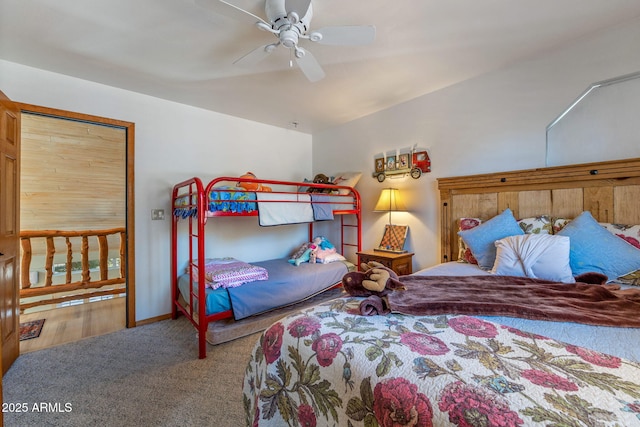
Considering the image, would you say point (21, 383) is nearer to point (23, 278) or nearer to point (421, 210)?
point (23, 278)

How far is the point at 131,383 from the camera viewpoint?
184 cm

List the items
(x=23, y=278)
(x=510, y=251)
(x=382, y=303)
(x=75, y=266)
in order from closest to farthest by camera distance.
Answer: (x=382, y=303) → (x=510, y=251) → (x=23, y=278) → (x=75, y=266)

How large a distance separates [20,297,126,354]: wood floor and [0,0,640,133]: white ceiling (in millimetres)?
2518

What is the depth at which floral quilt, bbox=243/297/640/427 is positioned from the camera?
56 cm

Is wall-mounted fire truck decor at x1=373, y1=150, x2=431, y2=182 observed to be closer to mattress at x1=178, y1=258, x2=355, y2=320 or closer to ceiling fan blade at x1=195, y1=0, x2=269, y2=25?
mattress at x1=178, y1=258, x2=355, y2=320

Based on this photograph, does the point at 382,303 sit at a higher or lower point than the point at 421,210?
lower

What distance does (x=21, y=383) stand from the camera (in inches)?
72.4

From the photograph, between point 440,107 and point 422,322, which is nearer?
point 422,322

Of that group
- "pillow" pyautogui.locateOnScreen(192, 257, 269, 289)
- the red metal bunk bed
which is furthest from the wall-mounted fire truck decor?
"pillow" pyautogui.locateOnScreen(192, 257, 269, 289)

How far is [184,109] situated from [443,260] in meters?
3.42

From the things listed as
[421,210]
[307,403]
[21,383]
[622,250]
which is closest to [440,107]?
[421,210]

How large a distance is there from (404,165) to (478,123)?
33.2 inches

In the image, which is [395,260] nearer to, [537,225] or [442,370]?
[537,225]

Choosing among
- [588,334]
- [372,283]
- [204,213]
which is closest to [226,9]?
[204,213]
